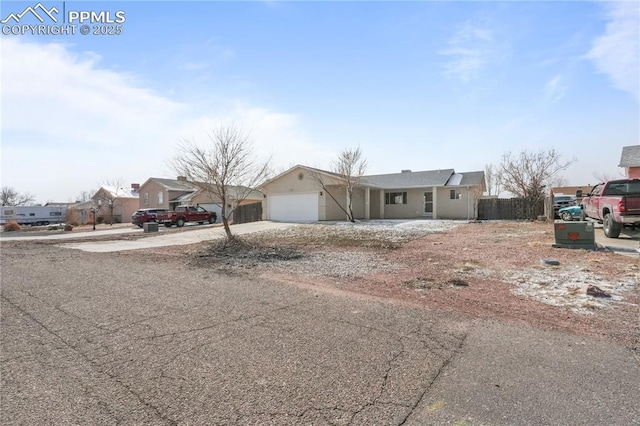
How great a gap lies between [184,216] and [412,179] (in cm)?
1930

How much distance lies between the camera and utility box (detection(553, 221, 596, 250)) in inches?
398

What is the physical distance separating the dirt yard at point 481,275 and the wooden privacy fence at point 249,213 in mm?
18494

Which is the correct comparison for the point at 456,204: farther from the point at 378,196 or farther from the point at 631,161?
the point at 631,161

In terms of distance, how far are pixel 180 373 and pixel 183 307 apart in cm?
227

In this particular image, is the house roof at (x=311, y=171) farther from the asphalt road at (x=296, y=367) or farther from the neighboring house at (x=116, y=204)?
the neighboring house at (x=116, y=204)

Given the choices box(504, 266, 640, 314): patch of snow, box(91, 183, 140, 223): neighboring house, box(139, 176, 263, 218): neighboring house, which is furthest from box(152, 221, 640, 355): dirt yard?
box(91, 183, 140, 223): neighboring house

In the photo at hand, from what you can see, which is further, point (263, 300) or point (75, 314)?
point (263, 300)

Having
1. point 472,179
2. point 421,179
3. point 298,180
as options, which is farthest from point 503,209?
point 298,180

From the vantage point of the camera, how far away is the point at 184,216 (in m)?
29.9

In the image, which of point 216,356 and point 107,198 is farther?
point 107,198

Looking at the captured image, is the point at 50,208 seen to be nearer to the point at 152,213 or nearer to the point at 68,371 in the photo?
the point at 152,213

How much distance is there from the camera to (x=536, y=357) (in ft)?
11.4

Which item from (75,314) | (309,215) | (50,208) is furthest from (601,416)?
(50,208)

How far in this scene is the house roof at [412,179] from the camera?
92.3 ft
